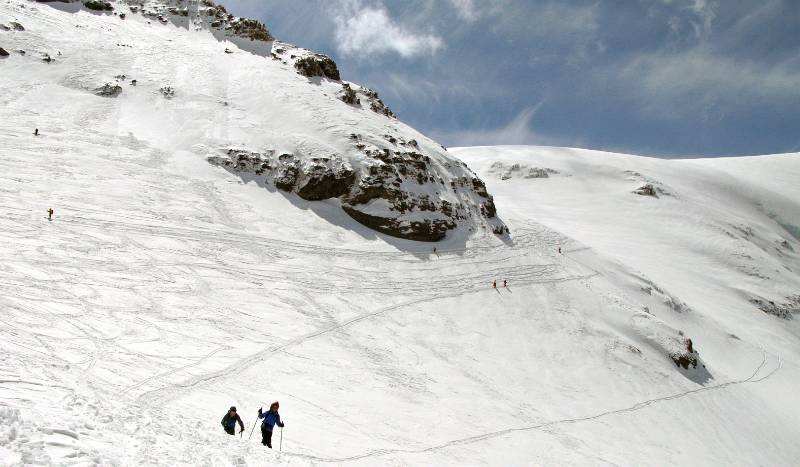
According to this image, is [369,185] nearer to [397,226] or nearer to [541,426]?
[397,226]

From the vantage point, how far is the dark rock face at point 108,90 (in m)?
37.8

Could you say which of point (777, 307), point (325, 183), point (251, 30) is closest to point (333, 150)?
point (325, 183)

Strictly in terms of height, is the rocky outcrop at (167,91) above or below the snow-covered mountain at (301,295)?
above

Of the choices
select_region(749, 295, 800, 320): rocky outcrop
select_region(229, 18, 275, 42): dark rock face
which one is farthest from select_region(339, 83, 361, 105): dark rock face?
select_region(749, 295, 800, 320): rocky outcrop

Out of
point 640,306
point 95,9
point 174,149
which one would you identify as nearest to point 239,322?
point 174,149

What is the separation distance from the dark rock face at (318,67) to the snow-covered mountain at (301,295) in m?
0.72

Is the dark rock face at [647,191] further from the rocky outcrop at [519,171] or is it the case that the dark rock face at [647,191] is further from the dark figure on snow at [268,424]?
the dark figure on snow at [268,424]

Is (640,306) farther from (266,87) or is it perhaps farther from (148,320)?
(266,87)

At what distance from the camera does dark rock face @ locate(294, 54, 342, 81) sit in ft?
163

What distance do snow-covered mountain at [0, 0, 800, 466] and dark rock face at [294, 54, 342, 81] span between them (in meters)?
0.72

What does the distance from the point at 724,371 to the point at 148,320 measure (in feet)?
118

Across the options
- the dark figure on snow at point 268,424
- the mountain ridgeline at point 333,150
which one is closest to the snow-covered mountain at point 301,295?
the mountain ridgeline at point 333,150

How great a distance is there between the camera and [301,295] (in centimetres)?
2430

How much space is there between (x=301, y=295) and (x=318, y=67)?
34139 millimetres
